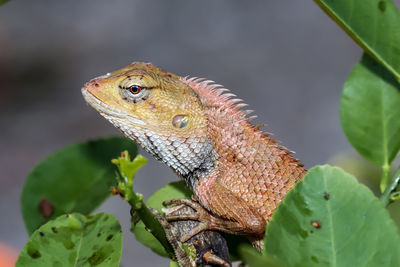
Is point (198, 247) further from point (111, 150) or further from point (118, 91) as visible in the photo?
point (118, 91)

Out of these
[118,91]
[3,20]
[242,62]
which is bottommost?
[242,62]

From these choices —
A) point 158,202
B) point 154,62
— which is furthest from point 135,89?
point 154,62

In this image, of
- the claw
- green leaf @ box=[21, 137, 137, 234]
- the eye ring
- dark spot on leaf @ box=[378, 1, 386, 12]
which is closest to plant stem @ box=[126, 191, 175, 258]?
the claw

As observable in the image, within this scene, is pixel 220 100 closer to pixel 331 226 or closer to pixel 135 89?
pixel 135 89

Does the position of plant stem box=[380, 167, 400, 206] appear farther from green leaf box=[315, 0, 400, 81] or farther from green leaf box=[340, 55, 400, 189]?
green leaf box=[315, 0, 400, 81]

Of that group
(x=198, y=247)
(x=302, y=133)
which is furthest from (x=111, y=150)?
(x=302, y=133)
